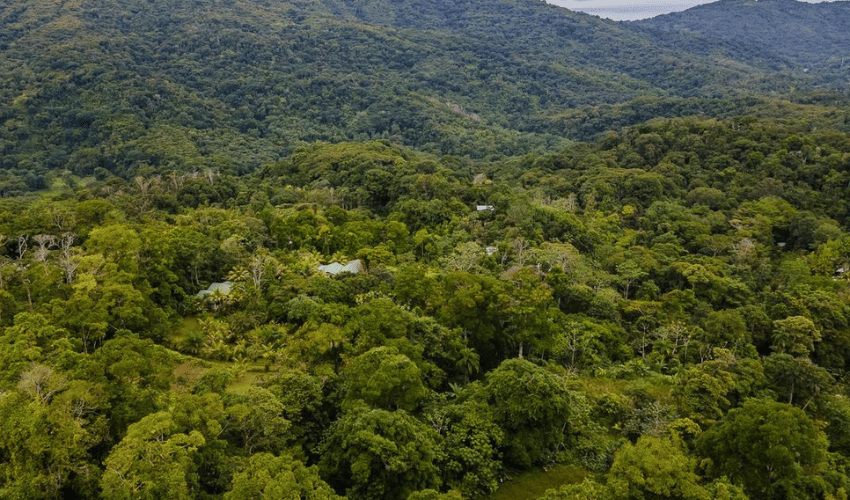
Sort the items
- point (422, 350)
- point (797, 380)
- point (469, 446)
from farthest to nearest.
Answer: point (797, 380)
point (422, 350)
point (469, 446)

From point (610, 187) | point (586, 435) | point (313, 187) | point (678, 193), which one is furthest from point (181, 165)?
point (586, 435)

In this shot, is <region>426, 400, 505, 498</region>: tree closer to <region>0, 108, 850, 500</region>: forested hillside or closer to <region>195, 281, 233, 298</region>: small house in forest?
<region>0, 108, 850, 500</region>: forested hillside

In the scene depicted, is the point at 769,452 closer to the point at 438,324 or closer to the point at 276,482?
the point at 438,324

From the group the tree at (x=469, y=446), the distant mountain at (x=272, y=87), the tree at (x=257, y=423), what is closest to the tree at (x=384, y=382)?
the tree at (x=469, y=446)

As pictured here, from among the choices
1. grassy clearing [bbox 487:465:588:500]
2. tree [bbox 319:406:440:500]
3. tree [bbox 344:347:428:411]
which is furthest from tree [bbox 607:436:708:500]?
tree [bbox 344:347:428:411]

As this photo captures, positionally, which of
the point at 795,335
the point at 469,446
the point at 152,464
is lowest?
the point at 469,446

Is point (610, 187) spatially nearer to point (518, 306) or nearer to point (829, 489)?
point (518, 306)

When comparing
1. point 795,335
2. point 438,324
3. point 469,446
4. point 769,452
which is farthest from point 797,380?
point 438,324
